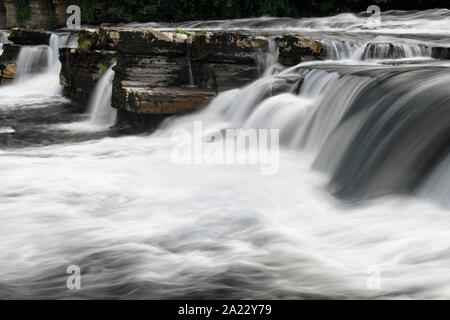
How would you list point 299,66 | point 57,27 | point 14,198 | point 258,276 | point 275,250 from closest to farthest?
1. point 258,276
2. point 275,250
3. point 14,198
4. point 299,66
5. point 57,27

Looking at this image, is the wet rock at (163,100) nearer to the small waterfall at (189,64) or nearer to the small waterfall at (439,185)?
the small waterfall at (189,64)

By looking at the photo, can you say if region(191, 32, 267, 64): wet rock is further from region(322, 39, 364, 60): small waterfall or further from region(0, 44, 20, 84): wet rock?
region(0, 44, 20, 84): wet rock

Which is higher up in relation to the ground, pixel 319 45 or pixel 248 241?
pixel 319 45

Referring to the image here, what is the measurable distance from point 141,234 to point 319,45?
5289 mm

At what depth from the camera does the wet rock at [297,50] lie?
7.93m

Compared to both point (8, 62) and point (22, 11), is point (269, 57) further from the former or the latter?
point (22, 11)

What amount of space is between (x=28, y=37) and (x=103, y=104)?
18.1ft

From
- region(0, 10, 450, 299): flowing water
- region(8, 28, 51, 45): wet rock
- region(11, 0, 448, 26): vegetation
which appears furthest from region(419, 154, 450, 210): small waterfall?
region(11, 0, 448, 26): vegetation

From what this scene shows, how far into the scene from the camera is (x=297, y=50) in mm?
7961

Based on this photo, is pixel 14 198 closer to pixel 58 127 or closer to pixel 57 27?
pixel 58 127

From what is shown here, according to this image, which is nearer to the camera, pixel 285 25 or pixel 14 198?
pixel 14 198

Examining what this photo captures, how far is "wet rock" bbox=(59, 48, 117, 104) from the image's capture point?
955 centimetres
